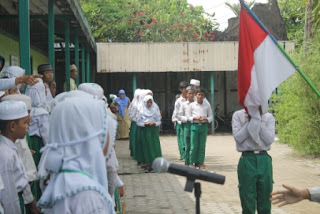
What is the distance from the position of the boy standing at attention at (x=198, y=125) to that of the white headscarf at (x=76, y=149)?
8625 mm

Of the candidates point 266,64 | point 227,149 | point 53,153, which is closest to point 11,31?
point 227,149

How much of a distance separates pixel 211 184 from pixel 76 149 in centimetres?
756

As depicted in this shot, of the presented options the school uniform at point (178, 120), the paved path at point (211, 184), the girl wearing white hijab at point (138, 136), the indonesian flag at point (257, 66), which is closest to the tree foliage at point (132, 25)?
the paved path at point (211, 184)

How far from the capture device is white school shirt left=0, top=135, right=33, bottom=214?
172 inches

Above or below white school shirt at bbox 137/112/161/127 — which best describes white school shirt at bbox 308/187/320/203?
above

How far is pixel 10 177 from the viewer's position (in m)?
4.39

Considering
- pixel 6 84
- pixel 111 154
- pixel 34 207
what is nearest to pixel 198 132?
pixel 6 84

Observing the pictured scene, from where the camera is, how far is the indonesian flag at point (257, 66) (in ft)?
18.8

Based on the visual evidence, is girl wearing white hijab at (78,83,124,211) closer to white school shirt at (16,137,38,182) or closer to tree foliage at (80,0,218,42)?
white school shirt at (16,137,38,182)

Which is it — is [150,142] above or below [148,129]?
below

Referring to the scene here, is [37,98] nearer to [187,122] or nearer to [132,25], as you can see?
[187,122]

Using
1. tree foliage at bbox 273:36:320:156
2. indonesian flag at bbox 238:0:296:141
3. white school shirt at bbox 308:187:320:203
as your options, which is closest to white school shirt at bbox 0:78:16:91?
indonesian flag at bbox 238:0:296:141

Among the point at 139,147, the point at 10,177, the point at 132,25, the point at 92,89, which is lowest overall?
the point at 139,147

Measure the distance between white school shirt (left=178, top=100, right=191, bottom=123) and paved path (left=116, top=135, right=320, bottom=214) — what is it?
1280mm
